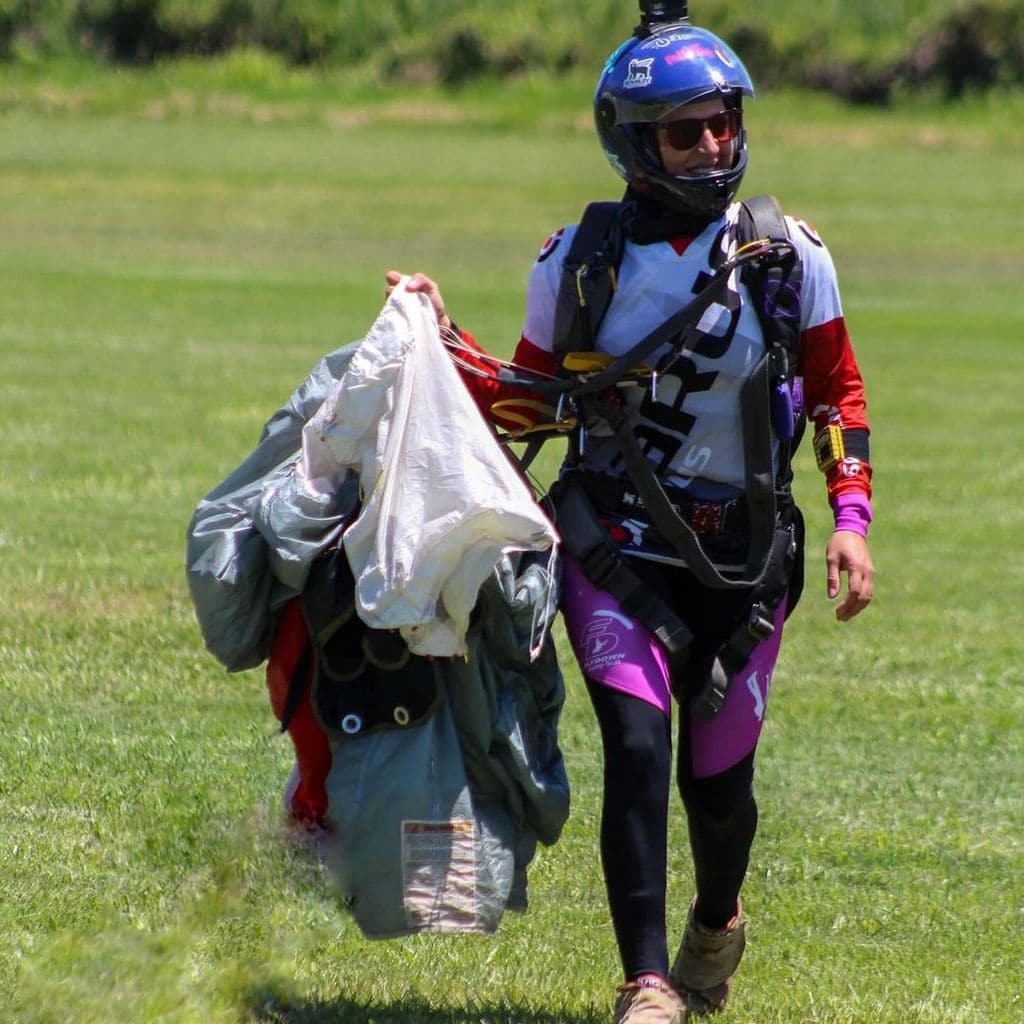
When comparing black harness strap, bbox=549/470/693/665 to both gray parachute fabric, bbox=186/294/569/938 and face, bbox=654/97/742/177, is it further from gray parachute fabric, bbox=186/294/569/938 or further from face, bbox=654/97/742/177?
face, bbox=654/97/742/177

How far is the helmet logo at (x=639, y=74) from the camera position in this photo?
14.5ft

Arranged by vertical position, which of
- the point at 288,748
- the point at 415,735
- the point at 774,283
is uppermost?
the point at 774,283

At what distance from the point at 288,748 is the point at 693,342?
9.15 ft

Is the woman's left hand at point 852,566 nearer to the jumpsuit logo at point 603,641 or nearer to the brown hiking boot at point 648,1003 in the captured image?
→ the jumpsuit logo at point 603,641

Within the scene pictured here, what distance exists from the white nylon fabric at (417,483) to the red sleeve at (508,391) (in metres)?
0.26

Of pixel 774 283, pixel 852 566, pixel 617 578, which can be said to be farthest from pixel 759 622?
pixel 774 283

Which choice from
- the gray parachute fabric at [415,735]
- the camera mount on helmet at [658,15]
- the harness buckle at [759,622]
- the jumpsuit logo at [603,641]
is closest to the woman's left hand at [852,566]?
the harness buckle at [759,622]

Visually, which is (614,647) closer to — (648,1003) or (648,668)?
(648,668)

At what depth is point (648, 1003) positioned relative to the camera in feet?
13.8

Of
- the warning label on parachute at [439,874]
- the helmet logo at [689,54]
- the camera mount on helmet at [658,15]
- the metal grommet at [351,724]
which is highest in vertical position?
the camera mount on helmet at [658,15]

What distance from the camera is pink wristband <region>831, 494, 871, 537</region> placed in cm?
455

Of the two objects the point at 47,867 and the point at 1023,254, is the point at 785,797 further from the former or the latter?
the point at 1023,254

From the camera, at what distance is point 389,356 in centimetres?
420

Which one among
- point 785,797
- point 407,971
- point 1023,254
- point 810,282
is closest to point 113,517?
point 785,797
